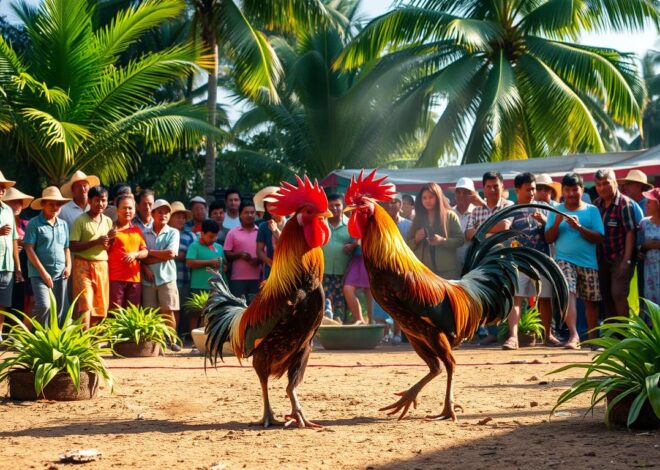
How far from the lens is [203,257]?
11148mm

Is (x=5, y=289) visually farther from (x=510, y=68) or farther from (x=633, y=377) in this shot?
(x=510, y=68)

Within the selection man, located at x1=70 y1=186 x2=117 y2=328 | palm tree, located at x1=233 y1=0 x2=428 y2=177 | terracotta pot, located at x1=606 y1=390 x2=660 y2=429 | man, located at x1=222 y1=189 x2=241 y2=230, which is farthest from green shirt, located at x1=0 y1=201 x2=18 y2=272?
palm tree, located at x1=233 y1=0 x2=428 y2=177

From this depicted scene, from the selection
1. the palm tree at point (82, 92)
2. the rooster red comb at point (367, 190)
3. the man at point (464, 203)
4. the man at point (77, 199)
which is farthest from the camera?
the palm tree at point (82, 92)

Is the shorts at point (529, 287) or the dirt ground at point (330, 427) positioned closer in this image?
the dirt ground at point (330, 427)

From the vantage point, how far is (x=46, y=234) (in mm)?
9500

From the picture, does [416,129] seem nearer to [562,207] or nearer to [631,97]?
[631,97]

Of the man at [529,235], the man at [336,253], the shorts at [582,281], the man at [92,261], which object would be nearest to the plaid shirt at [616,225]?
the shorts at [582,281]

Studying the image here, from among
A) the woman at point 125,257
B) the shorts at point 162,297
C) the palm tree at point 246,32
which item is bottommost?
the shorts at point 162,297

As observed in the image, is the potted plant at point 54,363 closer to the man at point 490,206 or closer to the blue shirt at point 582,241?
the man at point 490,206

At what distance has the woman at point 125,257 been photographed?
10.2 m

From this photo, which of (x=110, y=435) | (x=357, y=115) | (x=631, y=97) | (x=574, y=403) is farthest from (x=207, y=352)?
(x=357, y=115)

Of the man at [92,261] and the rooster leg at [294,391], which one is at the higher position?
the man at [92,261]

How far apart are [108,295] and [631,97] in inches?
602

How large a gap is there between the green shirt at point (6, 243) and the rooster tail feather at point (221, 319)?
14.6 ft
